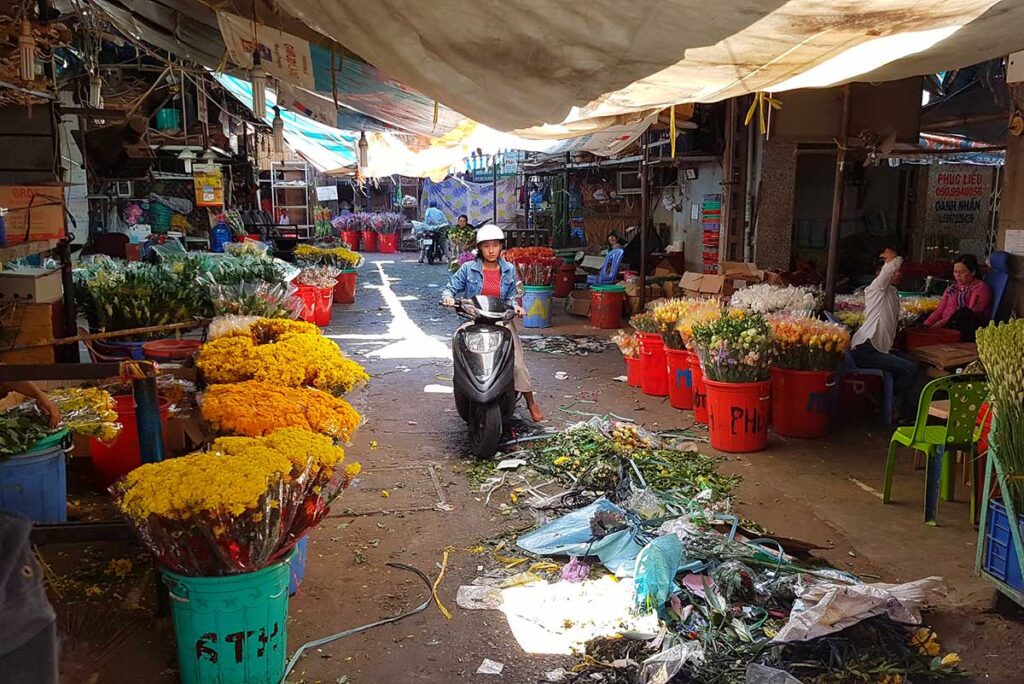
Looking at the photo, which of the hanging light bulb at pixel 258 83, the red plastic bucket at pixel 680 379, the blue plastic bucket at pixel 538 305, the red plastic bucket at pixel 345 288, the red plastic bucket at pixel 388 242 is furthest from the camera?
the red plastic bucket at pixel 388 242

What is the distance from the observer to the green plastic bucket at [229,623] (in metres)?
3.11

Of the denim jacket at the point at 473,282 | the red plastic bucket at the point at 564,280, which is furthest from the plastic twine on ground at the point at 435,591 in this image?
the red plastic bucket at the point at 564,280

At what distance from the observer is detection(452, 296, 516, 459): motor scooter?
260 inches

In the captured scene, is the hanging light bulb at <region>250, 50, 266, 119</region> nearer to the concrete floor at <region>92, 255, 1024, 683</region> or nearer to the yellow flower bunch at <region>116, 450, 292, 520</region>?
the concrete floor at <region>92, 255, 1024, 683</region>

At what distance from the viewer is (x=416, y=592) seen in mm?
4414

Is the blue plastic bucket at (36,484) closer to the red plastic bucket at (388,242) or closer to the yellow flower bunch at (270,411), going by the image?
the yellow flower bunch at (270,411)

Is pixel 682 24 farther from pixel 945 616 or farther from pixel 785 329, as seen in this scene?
pixel 785 329

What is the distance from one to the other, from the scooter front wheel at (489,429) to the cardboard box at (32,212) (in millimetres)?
3879

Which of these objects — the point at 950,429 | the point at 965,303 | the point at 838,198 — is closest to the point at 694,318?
the point at 838,198

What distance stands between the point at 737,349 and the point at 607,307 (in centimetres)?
718

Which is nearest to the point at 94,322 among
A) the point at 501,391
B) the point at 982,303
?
the point at 501,391

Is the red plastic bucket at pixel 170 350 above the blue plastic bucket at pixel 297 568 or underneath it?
above

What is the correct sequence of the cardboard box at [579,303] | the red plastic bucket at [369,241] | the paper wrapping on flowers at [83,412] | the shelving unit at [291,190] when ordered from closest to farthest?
the paper wrapping on flowers at [83,412] → the cardboard box at [579,303] → the shelving unit at [291,190] → the red plastic bucket at [369,241]

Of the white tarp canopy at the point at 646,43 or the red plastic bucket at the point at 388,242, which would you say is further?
the red plastic bucket at the point at 388,242
